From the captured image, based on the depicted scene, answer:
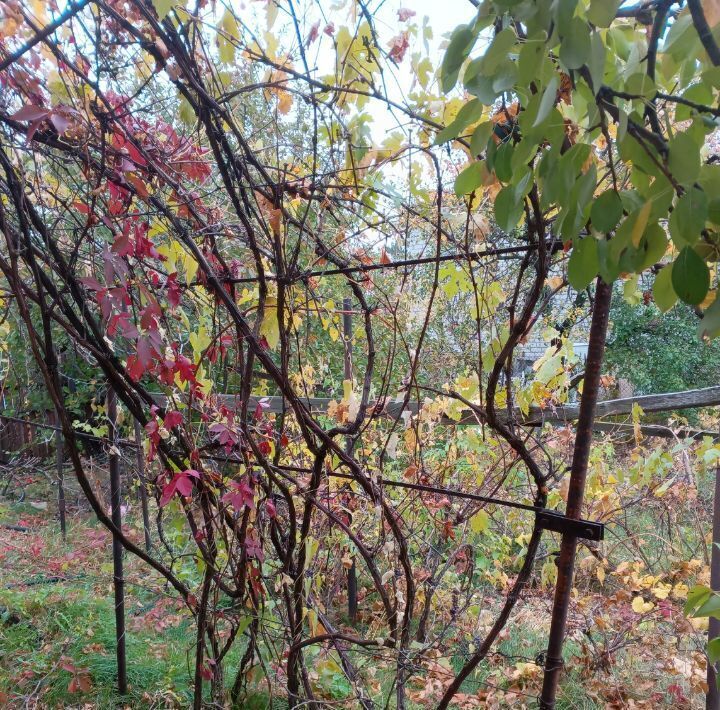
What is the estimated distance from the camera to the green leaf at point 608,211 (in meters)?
0.52

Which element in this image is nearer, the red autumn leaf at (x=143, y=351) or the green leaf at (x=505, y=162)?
the green leaf at (x=505, y=162)

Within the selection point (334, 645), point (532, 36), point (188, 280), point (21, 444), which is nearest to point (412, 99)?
point (188, 280)

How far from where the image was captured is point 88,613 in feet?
9.07

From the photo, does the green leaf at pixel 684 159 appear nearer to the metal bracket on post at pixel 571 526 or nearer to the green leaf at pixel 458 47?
the green leaf at pixel 458 47

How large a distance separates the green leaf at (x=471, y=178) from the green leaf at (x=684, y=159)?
27 cm

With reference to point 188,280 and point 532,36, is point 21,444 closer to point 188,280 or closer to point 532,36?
point 188,280

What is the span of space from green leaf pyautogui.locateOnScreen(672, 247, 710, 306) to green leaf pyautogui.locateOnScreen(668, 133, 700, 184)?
3.0 inches

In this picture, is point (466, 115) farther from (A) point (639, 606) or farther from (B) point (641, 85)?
(A) point (639, 606)

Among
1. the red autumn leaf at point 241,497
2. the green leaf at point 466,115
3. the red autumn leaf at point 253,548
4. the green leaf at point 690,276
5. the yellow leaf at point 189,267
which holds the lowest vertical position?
the red autumn leaf at point 253,548

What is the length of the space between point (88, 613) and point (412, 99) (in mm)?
2791

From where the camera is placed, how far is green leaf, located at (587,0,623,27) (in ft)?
1.42

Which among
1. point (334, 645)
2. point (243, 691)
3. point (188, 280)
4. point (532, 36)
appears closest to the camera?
point (532, 36)

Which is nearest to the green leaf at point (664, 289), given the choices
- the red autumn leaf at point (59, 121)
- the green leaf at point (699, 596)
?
the green leaf at point (699, 596)

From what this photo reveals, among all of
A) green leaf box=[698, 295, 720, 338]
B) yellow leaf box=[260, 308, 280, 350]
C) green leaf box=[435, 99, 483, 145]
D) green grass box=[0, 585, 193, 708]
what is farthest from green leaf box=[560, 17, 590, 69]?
green grass box=[0, 585, 193, 708]
